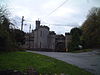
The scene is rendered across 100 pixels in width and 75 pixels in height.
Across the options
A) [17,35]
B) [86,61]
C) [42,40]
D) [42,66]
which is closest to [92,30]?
[42,40]

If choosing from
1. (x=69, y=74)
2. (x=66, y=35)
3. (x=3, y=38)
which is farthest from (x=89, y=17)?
(x=69, y=74)

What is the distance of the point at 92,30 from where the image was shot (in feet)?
165

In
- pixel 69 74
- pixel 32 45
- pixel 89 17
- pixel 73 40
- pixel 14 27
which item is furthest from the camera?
pixel 32 45

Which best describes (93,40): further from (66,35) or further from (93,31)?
(66,35)

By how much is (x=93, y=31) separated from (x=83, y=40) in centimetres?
424

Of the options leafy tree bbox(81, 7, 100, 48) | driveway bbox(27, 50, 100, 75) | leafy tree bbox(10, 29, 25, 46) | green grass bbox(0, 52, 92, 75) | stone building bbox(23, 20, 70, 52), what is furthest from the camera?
stone building bbox(23, 20, 70, 52)

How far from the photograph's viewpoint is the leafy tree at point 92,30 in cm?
4928

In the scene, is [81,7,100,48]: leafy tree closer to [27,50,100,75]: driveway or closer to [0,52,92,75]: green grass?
[27,50,100,75]: driveway

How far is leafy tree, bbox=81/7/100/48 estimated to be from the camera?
49.3m

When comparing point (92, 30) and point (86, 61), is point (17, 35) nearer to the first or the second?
point (86, 61)

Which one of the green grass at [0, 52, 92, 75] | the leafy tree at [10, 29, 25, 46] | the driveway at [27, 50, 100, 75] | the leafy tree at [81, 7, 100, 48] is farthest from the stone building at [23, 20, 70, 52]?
the green grass at [0, 52, 92, 75]

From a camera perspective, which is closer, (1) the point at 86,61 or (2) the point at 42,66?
(2) the point at 42,66

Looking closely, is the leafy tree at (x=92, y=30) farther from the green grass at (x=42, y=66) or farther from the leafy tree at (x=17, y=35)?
the green grass at (x=42, y=66)

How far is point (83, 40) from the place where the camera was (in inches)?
1984
